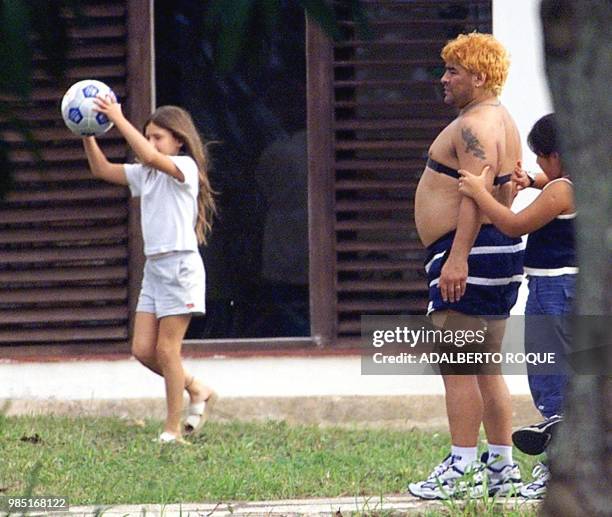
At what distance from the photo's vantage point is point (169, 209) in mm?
7961

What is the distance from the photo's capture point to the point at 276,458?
7539 millimetres

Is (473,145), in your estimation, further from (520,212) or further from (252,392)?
(252,392)

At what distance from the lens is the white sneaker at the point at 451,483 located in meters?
5.79

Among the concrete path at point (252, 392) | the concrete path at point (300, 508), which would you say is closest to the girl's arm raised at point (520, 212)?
the concrete path at point (300, 508)

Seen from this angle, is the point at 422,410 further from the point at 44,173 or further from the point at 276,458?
the point at 44,173

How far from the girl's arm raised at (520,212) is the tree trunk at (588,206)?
3.38 metres

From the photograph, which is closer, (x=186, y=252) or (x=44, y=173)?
(x=44, y=173)

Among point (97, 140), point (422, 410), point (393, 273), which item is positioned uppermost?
point (97, 140)

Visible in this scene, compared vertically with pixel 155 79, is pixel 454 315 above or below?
below

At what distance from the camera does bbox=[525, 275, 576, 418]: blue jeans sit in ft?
21.1

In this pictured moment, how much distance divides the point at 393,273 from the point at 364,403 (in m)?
0.77

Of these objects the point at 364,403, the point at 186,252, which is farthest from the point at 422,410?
the point at 186,252

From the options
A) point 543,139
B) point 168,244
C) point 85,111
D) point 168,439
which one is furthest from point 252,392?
point 543,139

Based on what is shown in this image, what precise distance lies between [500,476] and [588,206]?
12.2 ft
